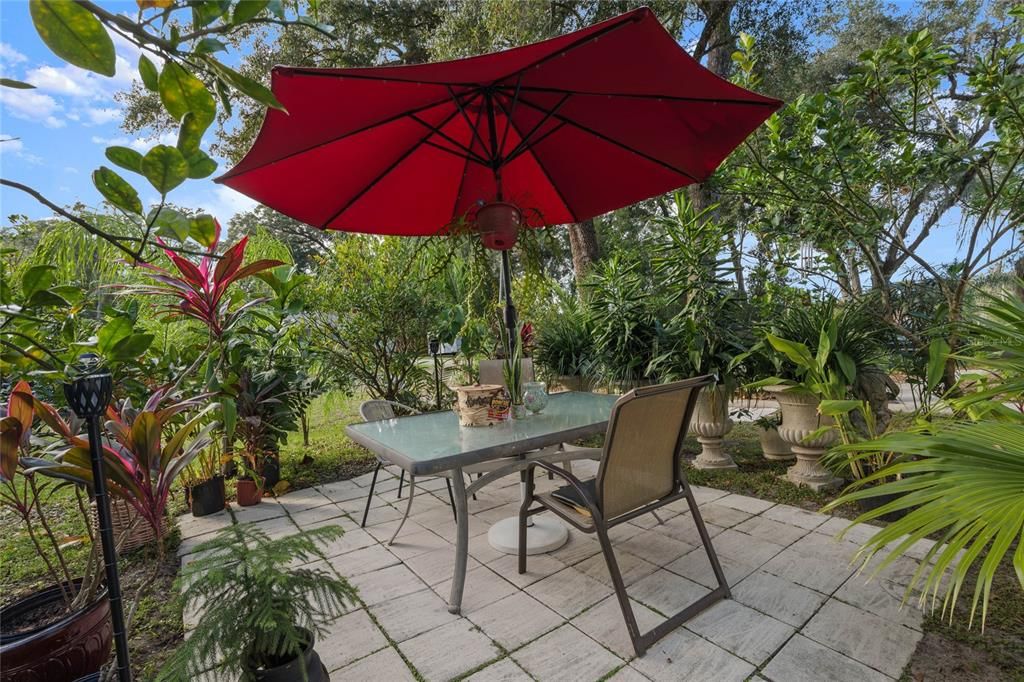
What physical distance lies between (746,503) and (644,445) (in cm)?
168

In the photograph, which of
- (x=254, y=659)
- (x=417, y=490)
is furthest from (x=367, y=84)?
(x=417, y=490)

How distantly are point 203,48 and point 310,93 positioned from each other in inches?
59.1

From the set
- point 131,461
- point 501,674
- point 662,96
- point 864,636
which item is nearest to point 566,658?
point 501,674

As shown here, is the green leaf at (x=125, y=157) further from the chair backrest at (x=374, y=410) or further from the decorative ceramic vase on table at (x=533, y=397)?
the chair backrest at (x=374, y=410)

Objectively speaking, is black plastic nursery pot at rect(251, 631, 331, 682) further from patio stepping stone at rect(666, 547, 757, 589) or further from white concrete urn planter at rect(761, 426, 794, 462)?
white concrete urn planter at rect(761, 426, 794, 462)

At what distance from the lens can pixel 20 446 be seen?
143 cm

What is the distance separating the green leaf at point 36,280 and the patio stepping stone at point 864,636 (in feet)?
8.80

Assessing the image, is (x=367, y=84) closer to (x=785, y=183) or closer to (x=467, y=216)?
(x=467, y=216)

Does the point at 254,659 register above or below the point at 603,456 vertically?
below

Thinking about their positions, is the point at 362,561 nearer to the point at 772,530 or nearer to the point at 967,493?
the point at 772,530

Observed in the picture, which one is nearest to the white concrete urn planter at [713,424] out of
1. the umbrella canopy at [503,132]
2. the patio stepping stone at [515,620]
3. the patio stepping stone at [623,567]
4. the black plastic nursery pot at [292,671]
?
the patio stepping stone at [623,567]

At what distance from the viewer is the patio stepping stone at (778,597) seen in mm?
1899

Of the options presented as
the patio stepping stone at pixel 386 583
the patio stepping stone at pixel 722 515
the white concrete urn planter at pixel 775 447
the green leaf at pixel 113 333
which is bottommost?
the patio stepping stone at pixel 722 515

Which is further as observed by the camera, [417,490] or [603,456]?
[417,490]
